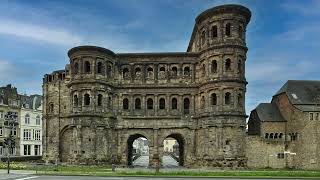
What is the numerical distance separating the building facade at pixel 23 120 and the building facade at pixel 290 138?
170 ft

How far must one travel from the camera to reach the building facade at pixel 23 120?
8988 cm

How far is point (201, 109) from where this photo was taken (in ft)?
193

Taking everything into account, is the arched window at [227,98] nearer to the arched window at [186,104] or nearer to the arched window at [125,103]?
the arched window at [186,104]

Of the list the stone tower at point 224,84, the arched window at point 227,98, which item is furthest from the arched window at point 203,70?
the arched window at point 227,98

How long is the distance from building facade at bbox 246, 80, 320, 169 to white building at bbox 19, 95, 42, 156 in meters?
54.1

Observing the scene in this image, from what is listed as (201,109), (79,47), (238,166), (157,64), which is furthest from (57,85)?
(238,166)

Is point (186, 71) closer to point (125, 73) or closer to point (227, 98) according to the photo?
point (227, 98)

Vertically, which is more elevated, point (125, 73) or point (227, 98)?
point (125, 73)

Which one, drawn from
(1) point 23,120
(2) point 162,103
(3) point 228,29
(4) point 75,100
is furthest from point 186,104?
(1) point 23,120

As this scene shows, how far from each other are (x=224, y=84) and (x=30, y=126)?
55057mm

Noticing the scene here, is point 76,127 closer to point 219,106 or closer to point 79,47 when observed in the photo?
point 79,47

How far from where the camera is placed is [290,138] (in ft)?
193

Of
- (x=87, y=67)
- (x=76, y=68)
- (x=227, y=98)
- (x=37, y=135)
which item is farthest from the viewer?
(x=37, y=135)

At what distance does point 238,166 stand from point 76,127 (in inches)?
835
